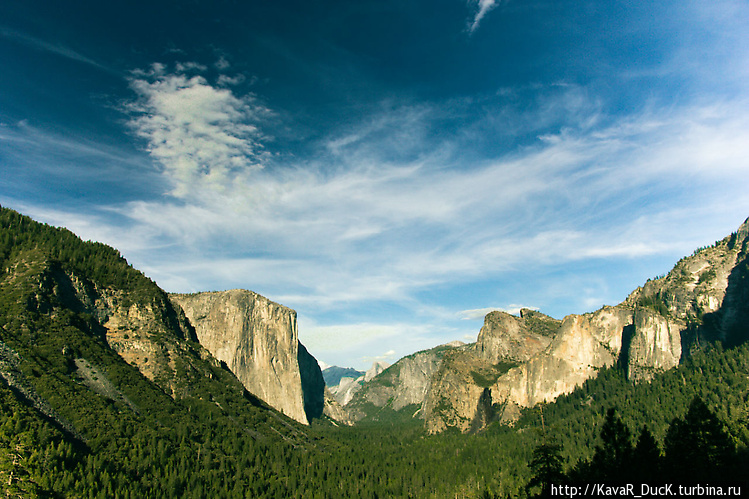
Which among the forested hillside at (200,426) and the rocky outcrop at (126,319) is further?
the rocky outcrop at (126,319)

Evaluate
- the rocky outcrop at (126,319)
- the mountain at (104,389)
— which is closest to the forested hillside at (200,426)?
the mountain at (104,389)

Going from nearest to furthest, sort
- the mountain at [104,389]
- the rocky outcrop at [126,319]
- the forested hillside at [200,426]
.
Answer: the forested hillside at [200,426] → the mountain at [104,389] → the rocky outcrop at [126,319]

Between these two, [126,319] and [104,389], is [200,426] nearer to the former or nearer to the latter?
[104,389]

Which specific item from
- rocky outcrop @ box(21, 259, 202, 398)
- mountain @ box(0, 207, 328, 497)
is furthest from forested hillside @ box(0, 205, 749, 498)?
rocky outcrop @ box(21, 259, 202, 398)

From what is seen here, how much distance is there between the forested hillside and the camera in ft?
257

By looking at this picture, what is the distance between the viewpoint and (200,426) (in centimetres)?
13438

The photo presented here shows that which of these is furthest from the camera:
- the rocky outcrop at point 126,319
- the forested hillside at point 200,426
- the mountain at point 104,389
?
the rocky outcrop at point 126,319

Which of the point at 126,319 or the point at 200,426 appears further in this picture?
the point at 126,319

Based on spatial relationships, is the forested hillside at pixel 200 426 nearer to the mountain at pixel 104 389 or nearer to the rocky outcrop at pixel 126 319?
the mountain at pixel 104 389

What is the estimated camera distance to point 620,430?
64.9 meters

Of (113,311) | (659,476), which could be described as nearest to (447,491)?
(659,476)

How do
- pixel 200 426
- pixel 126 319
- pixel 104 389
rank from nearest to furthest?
pixel 104 389 < pixel 200 426 < pixel 126 319

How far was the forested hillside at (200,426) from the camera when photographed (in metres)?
78.2

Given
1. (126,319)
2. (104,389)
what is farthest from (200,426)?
(126,319)
